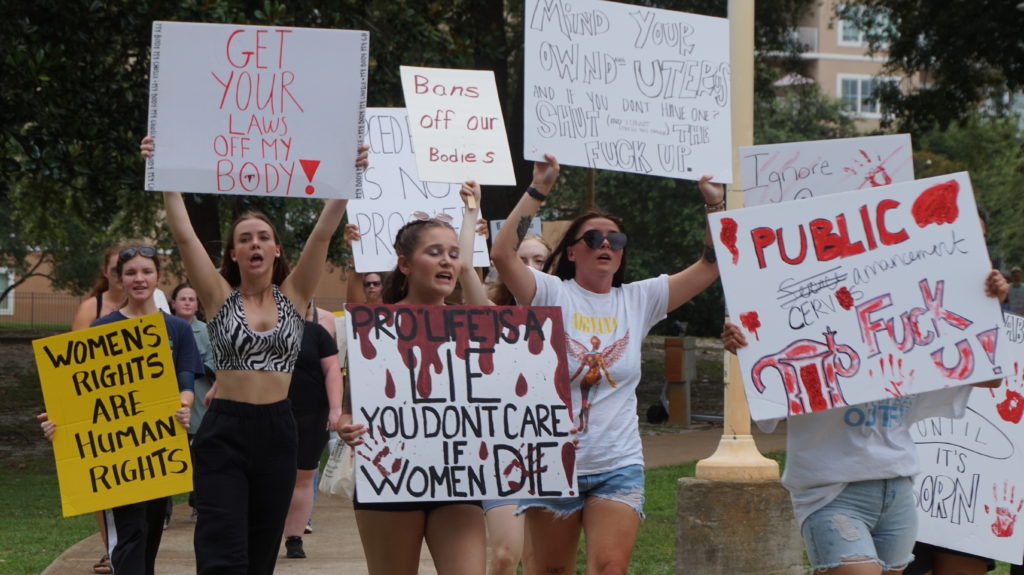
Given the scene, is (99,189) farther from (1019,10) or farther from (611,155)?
(1019,10)

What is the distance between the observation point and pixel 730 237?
5043mm

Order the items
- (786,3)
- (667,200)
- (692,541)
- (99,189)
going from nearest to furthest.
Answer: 1. (692,541)
2. (99,189)
3. (786,3)
4. (667,200)

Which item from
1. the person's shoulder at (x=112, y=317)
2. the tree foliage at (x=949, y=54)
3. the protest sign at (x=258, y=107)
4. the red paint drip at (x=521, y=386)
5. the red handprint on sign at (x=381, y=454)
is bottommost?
the red handprint on sign at (x=381, y=454)

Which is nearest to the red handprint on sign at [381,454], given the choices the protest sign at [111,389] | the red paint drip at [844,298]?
the red paint drip at [844,298]

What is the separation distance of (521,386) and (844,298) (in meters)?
1.19

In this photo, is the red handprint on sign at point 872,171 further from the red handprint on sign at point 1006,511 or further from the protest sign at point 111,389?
the protest sign at point 111,389

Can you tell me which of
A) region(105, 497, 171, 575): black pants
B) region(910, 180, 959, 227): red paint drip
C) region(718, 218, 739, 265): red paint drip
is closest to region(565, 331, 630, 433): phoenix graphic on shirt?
region(718, 218, 739, 265): red paint drip

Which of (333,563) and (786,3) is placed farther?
(786,3)

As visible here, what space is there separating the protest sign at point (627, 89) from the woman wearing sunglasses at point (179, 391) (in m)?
2.04

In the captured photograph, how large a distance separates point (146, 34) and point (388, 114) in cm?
729

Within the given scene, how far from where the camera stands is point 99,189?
50.3ft

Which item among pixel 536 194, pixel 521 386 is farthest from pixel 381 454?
pixel 536 194

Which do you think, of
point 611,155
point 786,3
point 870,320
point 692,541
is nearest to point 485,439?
point 870,320

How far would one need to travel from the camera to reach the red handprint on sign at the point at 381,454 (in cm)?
504
